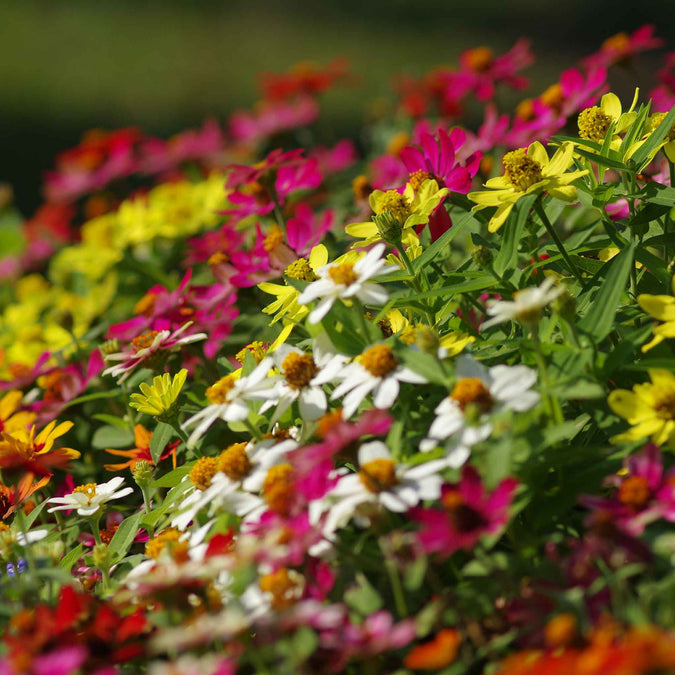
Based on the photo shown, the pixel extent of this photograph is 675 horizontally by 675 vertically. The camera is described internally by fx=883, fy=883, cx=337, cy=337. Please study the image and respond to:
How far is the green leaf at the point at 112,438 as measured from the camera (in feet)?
4.90

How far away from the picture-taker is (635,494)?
2.74ft

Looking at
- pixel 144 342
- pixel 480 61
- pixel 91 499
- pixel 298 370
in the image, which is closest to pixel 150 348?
pixel 144 342

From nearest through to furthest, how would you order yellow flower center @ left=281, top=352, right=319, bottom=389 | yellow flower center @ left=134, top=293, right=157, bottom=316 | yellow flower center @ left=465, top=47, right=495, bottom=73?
yellow flower center @ left=281, top=352, right=319, bottom=389
yellow flower center @ left=134, top=293, right=157, bottom=316
yellow flower center @ left=465, top=47, right=495, bottom=73

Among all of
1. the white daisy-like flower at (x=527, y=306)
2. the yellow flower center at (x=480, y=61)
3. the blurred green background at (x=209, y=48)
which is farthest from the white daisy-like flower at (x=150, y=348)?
the blurred green background at (x=209, y=48)

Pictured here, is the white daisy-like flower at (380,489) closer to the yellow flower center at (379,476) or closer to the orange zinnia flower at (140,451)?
the yellow flower center at (379,476)

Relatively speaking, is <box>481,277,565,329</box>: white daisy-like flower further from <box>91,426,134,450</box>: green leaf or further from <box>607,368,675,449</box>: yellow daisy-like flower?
<box>91,426,134,450</box>: green leaf

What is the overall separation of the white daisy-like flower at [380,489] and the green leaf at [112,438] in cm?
68

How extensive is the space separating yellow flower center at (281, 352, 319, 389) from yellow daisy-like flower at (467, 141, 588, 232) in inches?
11.3

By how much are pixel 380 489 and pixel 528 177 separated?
19.1 inches

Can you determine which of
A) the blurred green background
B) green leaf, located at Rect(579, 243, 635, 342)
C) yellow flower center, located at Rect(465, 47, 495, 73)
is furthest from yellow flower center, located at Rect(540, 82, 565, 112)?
the blurred green background

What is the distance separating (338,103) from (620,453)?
5.44 meters

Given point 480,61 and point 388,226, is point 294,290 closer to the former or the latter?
point 388,226

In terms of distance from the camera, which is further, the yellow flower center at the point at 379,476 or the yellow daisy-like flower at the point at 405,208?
the yellow daisy-like flower at the point at 405,208

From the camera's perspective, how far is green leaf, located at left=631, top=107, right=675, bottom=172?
1.12 metres
